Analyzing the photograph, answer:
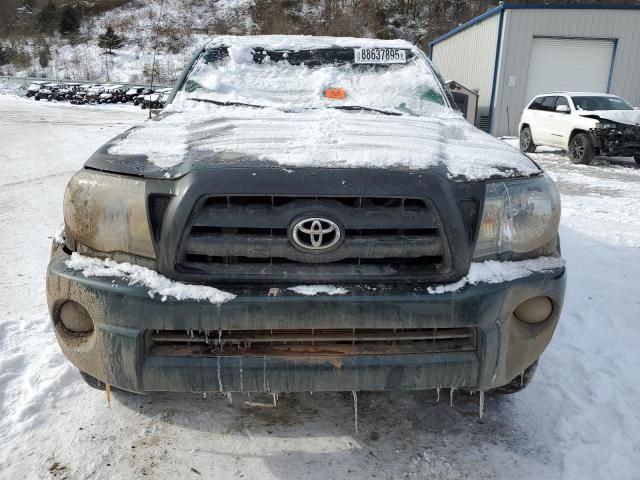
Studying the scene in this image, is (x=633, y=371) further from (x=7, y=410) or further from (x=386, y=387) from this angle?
(x=7, y=410)

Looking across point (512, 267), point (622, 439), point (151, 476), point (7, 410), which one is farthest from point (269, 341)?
Result: point (622, 439)

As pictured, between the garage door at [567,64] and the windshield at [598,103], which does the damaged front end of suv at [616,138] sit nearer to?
the windshield at [598,103]

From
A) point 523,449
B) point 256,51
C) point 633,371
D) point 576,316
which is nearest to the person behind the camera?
point 523,449

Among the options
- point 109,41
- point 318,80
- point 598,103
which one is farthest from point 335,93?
point 109,41

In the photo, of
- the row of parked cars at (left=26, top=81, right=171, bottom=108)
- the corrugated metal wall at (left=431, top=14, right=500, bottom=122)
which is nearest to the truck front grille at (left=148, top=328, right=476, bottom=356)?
the corrugated metal wall at (left=431, top=14, right=500, bottom=122)

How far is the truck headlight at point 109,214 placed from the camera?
182 centimetres

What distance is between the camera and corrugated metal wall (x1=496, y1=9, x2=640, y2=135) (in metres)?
17.3

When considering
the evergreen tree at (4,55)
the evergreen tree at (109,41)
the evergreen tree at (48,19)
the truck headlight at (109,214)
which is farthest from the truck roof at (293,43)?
the evergreen tree at (48,19)

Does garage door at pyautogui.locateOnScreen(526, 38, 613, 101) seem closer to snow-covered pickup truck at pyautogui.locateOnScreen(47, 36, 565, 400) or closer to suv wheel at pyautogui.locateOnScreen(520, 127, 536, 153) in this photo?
suv wheel at pyautogui.locateOnScreen(520, 127, 536, 153)

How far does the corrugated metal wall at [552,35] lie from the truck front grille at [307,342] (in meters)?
17.9

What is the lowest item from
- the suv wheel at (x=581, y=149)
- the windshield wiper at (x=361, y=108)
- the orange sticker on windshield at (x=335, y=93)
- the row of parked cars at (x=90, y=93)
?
the row of parked cars at (x=90, y=93)

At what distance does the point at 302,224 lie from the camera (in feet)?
5.70

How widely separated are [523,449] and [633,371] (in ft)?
3.16

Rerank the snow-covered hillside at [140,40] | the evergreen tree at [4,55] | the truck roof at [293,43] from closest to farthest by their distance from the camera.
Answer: the truck roof at [293,43]
the snow-covered hillside at [140,40]
the evergreen tree at [4,55]
